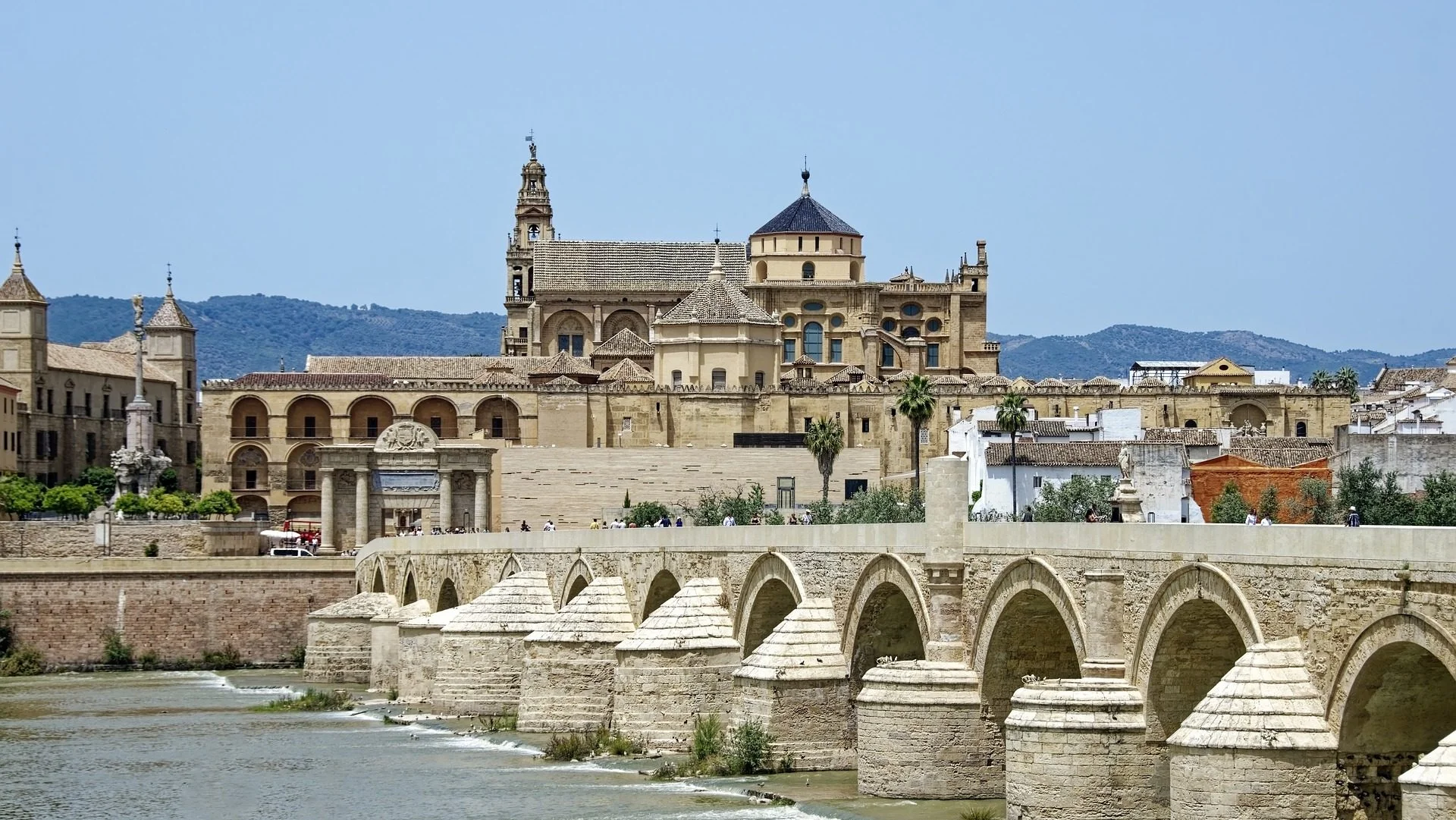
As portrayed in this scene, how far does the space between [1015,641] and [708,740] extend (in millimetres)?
5849

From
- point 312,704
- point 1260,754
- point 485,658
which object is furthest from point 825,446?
point 1260,754

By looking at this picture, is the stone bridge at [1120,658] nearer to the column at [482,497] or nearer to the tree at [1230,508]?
the tree at [1230,508]

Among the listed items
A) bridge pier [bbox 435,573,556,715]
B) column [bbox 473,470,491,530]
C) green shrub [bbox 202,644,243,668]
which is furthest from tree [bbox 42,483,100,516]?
bridge pier [bbox 435,573,556,715]

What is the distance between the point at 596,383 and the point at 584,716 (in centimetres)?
5235

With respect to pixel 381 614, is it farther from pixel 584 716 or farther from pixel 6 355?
pixel 6 355

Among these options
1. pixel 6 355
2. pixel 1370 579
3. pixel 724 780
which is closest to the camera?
pixel 1370 579

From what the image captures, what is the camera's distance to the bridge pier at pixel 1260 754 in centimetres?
2042

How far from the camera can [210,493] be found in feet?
285

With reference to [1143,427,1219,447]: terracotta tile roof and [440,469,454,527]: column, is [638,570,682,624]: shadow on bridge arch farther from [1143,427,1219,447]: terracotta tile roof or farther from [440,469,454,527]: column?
[440,469,454,527]: column

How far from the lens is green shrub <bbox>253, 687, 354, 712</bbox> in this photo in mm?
48031

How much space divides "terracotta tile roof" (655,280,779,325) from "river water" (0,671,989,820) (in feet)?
134

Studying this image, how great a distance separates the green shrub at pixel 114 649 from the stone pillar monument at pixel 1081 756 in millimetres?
43437

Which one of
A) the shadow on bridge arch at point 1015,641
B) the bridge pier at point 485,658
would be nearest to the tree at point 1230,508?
the bridge pier at point 485,658

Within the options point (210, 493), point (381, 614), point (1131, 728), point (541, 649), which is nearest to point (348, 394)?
point (210, 493)
